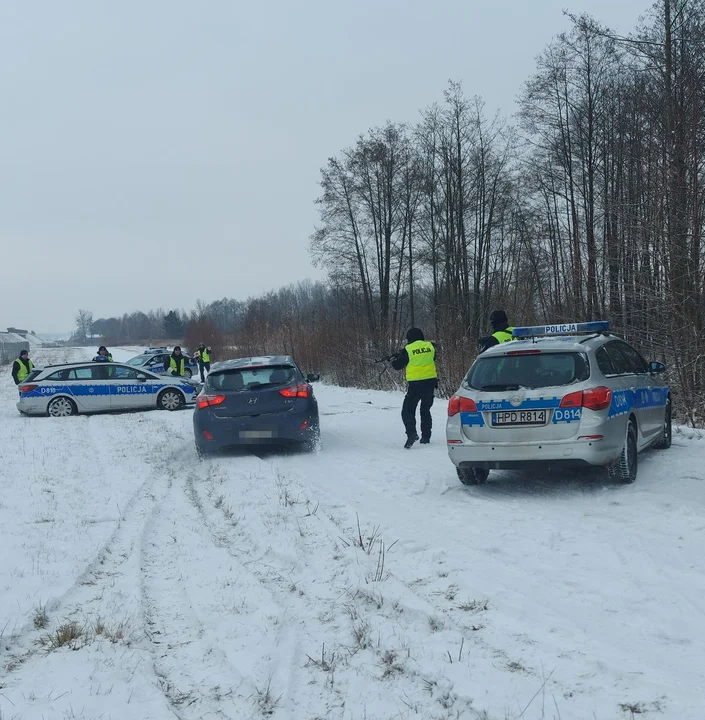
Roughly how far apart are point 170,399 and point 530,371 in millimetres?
14256

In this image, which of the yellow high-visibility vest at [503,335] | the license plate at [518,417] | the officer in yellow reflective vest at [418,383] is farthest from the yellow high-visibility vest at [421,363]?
the license plate at [518,417]

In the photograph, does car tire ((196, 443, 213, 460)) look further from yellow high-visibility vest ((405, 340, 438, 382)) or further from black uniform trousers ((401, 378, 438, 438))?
yellow high-visibility vest ((405, 340, 438, 382))

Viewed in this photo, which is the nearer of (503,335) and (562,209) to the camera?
(503,335)

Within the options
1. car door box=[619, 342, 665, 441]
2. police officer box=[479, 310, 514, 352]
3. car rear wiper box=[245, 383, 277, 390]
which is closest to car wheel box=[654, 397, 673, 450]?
car door box=[619, 342, 665, 441]

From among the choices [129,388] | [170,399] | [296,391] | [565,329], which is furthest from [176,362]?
[565,329]

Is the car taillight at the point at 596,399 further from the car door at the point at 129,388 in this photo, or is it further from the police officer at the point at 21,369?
the police officer at the point at 21,369

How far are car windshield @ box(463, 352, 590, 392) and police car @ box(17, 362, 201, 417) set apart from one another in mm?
13667

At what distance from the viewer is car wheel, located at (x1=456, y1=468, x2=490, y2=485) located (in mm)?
8234

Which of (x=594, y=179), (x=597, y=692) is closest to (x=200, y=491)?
(x=597, y=692)

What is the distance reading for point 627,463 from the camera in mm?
7660

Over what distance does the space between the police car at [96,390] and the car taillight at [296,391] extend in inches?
374

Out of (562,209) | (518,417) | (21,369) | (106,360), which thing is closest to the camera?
(518,417)

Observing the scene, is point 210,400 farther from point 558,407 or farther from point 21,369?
point 21,369

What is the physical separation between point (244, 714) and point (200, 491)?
5620 mm
